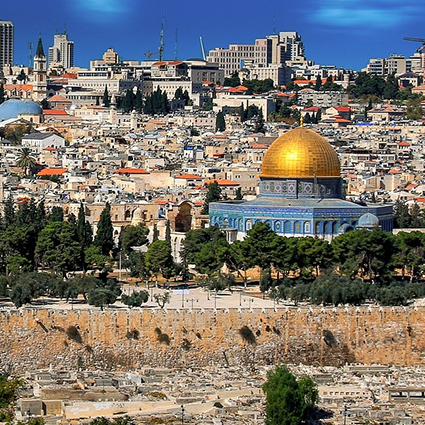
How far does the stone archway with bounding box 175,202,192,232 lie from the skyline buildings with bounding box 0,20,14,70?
116346 mm

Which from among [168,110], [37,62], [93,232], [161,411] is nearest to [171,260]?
[93,232]

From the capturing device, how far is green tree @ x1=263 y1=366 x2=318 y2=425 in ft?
97.2

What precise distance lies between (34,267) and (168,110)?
66.3 meters

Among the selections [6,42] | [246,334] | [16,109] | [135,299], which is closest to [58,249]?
[135,299]

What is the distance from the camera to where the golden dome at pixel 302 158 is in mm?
51000

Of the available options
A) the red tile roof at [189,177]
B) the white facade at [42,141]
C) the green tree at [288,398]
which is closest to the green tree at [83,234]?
the green tree at [288,398]

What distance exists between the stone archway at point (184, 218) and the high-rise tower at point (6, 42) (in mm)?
116346

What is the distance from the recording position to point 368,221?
49062 millimetres

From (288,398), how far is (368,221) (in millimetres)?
19613

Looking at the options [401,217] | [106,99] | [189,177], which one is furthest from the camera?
[106,99]

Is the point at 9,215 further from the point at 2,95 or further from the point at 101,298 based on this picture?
the point at 2,95

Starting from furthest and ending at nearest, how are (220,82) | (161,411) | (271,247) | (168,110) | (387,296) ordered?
(220,82)
(168,110)
(271,247)
(387,296)
(161,411)

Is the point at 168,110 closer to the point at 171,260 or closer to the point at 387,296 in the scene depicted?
the point at 171,260

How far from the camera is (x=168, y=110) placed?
111 meters
